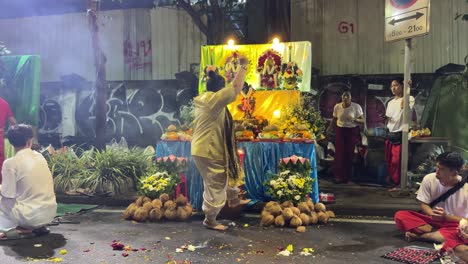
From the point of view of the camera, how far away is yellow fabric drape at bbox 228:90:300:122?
32.2ft

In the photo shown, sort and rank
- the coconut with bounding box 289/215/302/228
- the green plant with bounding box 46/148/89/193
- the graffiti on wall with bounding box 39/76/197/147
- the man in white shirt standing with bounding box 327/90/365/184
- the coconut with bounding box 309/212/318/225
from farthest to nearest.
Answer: the graffiti on wall with bounding box 39/76/197/147
the man in white shirt standing with bounding box 327/90/365/184
the green plant with bounding box 46/148/89/193
the coconut with bounding box 309/212/318/225
the coconut with bounding box 289/215/302/228

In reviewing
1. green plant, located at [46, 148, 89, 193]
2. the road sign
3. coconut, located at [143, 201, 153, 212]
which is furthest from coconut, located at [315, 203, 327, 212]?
green plant, located at [46, 148, 89, 193]

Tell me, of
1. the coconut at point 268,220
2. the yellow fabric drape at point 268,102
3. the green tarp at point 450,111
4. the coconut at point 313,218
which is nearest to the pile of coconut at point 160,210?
the coconut at point 268,220

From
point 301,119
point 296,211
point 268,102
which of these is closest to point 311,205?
point 296,211

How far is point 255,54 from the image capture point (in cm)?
1042

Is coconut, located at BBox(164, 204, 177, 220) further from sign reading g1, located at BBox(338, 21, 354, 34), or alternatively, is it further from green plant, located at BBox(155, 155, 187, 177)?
sign reading g1, located at BBox(338, 21, 354, 34)

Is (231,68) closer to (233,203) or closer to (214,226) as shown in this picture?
(233,203)

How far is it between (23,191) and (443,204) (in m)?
5.38

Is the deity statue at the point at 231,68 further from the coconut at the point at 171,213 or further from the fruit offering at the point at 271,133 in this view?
the coconut at the point at 171,213

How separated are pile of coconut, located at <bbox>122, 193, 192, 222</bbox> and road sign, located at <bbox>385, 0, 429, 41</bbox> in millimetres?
4834

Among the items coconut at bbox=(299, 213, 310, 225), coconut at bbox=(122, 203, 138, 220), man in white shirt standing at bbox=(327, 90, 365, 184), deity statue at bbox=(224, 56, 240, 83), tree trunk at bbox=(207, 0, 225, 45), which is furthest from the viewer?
tree trunk at bbox=(207, 0, 225, 45)

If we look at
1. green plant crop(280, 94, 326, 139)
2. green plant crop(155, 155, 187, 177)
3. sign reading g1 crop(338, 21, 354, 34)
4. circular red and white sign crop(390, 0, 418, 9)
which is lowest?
green plant crop(155, 155, 187, 177)

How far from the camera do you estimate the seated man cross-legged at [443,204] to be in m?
5.03

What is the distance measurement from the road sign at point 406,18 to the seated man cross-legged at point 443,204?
3.14 m
